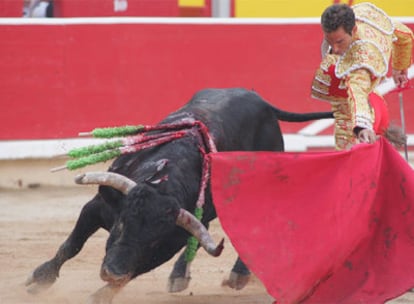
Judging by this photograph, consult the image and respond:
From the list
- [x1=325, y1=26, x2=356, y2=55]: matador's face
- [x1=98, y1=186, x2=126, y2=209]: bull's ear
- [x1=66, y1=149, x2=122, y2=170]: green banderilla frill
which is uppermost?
[x1=325, y1=26, x2=356, y2=55]: matador's face

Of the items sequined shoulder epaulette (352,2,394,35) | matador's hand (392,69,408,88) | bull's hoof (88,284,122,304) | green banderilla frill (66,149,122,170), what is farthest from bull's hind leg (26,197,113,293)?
matador's hand (392,69,408,88)

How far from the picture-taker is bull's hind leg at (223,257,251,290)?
16.1 feet

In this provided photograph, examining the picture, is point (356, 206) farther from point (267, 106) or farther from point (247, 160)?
point (267, 106)

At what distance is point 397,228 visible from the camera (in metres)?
4.34

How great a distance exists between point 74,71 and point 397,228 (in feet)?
12.4

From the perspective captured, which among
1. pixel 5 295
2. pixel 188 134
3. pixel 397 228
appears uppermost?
pixel 188 134

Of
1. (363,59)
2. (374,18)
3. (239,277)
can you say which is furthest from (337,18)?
(239,277)

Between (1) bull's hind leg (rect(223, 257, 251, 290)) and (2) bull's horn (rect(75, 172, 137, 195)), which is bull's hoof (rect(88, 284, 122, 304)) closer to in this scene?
(2) bull's horn (rect(75, 172, 137, 195))

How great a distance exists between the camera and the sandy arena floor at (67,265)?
4742mm

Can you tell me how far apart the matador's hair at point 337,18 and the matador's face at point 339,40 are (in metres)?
0.02

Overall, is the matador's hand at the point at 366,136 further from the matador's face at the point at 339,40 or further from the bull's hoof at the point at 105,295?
the bull's hoof at the point at 105,295

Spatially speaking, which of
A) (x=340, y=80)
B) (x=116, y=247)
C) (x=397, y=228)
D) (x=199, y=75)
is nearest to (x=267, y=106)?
(x=340, y=80)

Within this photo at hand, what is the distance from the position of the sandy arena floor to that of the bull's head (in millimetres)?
641

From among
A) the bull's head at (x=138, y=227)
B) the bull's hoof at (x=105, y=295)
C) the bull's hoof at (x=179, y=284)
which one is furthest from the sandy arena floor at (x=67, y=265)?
the bull's head at (x=138, y=227)
